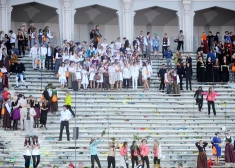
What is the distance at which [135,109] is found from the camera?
57281 millimetres

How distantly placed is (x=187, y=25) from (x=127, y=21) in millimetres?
3719

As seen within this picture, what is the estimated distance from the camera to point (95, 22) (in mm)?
69688

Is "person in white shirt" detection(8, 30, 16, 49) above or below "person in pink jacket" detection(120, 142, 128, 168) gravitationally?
above

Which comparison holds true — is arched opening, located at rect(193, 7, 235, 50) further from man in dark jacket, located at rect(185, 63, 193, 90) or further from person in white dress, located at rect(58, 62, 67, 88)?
person in white dress, located at rect(58, 62, 67, 88)

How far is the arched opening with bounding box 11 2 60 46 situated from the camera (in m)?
68.1

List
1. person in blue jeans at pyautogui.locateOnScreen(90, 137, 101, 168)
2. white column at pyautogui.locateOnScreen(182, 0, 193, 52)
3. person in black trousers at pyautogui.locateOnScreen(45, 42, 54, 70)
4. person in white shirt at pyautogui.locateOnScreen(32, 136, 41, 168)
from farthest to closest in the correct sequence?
white column at pyautogui.locateOnScreen(182, 0, 193, 52), person in black trousers at pyautogui.locateOnScreen(45, 42, 54, 70), person in blue jeans at pyautogui.locateOnScreen(90, 137, 101, 168), person in white shirt at pyautogui.locateOnScreen(32, 136, 41, 168)

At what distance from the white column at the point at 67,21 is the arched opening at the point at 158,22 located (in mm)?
5747

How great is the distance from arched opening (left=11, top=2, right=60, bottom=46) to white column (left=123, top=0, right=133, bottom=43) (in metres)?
4.31

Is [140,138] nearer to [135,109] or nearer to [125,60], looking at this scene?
[135,109]

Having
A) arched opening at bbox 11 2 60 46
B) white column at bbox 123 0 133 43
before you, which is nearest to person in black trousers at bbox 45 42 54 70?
arched opening at bbox 11 2 60 46

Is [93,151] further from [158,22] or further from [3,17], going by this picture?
[158,22]

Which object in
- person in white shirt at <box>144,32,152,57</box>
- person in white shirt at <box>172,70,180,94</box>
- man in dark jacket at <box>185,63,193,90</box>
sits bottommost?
person in white shirt at <box>172,70,180,94</box>

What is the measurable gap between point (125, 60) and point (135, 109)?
13.1ft

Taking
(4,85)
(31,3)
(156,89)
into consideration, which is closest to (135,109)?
(156,89)
